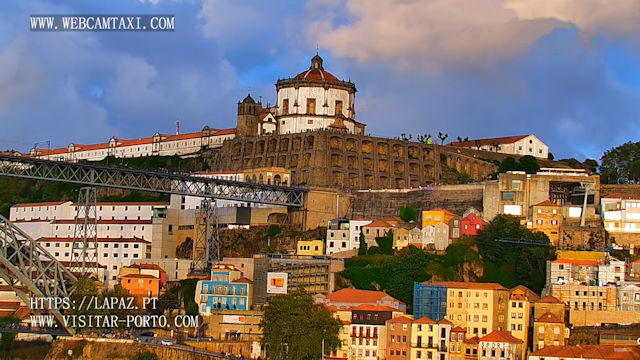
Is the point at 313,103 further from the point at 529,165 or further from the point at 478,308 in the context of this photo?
the point at 478,308

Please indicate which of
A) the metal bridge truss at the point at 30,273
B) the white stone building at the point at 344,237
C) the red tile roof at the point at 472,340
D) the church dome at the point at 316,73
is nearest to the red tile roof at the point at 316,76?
the church dome at the point at 316,73

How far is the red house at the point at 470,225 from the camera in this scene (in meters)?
79.7

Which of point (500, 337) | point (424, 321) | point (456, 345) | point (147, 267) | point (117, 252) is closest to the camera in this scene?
point (500, 337)

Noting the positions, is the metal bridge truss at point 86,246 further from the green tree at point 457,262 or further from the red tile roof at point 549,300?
the red tile roof at point 549,300

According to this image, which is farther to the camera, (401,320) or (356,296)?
(356,296)

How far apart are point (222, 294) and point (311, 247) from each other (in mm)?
8619

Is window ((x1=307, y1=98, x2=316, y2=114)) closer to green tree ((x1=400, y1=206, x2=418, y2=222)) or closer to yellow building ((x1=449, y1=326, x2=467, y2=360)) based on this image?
green tree ((x1=400, y1=206, x2=418, y2=222))

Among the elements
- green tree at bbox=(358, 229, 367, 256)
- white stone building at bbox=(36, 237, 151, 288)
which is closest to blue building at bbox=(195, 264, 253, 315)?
green tree at bbox=(358, 229, 367, 256)

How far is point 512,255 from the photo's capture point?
76125 millimetres

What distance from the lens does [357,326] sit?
229 ft

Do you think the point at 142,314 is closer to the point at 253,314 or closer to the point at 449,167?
the point at 253,314

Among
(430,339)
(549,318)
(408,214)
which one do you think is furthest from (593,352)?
(408,214)

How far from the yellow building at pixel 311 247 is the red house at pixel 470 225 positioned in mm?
10195

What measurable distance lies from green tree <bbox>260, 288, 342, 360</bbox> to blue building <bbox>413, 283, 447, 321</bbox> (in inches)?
190
